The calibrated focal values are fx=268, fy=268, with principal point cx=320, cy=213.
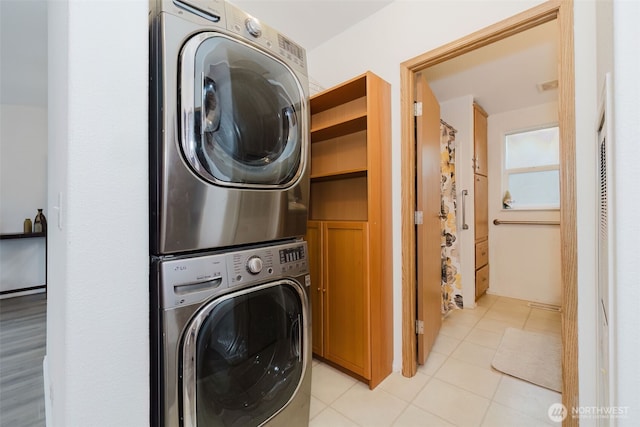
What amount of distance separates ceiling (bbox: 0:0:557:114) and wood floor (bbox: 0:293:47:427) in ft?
8.31

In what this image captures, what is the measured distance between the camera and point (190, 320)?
32.9 inches

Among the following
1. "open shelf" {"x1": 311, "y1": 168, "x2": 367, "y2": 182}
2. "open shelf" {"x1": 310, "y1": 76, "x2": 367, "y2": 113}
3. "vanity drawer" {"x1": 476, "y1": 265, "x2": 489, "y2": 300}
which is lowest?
"vanity drawer" {"x1": 476, "y1": 265, "x2": 489, "y2": 300}

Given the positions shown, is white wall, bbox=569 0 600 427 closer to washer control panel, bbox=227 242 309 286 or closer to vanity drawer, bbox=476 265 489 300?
washer control panel, bbox=227 242 309 286

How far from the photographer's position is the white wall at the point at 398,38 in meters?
1.53

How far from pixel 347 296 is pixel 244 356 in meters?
0.89

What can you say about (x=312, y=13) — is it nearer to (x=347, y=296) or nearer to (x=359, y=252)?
(x=359, y=252)

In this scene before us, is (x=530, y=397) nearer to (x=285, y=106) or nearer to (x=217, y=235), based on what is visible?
(x=217, y=235)

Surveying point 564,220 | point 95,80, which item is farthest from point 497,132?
point 95,80

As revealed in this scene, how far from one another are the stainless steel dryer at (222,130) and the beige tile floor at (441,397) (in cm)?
110

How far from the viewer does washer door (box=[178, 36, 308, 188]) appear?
2.82 feet

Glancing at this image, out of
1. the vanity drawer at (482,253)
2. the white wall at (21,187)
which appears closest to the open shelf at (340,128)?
the vanity drawer at (482,253)

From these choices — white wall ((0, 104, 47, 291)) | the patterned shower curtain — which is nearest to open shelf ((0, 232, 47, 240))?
white wall ((0, 104, 47, 291))

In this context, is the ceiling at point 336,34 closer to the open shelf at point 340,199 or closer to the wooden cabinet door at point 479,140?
the wooden cabinet door at point 479,140

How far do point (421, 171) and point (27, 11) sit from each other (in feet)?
10.1
